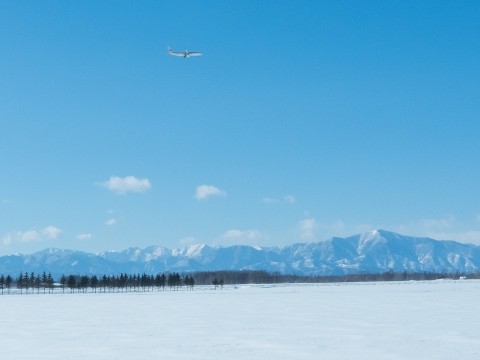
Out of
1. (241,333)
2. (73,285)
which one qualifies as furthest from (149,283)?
(241,333)

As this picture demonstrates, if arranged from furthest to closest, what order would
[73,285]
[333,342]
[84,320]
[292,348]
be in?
[73,285]
[84,320]
[333,342]
[292,348]

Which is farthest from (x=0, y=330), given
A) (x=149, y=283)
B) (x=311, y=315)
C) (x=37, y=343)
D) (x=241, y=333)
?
(x=149, y=283)

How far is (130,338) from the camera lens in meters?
26.8

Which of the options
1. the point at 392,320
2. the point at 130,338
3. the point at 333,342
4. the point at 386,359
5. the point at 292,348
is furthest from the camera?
the point at 392,320

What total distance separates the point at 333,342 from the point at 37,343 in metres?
11.7

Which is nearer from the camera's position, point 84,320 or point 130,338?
point 130,338

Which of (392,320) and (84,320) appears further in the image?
(84,320)

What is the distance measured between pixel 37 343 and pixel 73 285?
139093 mm

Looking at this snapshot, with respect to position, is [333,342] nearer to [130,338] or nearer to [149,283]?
[130,338]

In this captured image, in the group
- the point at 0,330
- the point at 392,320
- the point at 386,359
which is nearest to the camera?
the point at 386,359

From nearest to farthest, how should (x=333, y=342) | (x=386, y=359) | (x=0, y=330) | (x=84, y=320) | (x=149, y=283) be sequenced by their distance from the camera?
(x=386, y=359), (x=333, y=342), (x=0, y=330), (x=84, y=320), (x=149, y=283)

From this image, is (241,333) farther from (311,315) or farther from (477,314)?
(477,314)

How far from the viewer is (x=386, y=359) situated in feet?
66.7

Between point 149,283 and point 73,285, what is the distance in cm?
2210
